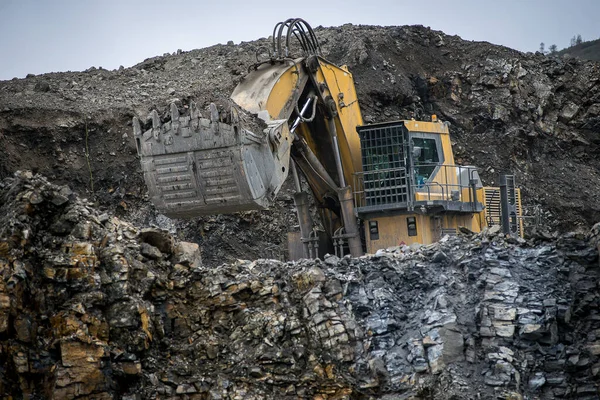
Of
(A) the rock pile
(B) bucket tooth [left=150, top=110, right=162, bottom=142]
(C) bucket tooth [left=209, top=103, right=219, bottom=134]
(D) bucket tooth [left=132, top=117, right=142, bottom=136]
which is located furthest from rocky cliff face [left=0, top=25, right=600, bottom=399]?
(C) bucket tooth [left=209, top=103, right=219, bottom=134]

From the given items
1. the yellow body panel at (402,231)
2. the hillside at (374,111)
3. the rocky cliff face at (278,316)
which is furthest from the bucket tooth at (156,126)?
the hillside at (374,111)

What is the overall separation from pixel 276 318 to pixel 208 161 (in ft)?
6.73

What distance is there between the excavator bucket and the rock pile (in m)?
0.91

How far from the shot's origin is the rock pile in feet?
37.8

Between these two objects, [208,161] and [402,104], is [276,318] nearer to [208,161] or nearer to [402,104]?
[208,161]

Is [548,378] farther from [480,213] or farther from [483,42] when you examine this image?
[483,42]

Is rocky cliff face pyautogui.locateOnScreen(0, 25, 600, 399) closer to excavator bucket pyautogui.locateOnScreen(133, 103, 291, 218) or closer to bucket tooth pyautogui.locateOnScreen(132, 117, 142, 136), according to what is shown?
excavator bucket pyautogui.locateOnScreen(133, 103, 291, 218)

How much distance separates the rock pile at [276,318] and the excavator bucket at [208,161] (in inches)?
36.0

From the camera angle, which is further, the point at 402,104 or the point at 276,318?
the point at 402,104

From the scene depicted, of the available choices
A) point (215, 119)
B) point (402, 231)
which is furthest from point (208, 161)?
point (402, 231)

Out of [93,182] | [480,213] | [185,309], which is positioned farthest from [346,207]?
[93,182]

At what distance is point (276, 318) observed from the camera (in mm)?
12484

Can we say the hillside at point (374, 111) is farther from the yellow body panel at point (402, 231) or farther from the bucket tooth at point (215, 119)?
the bucket tooth at point (215, 119)

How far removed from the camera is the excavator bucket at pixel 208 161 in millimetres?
12312
